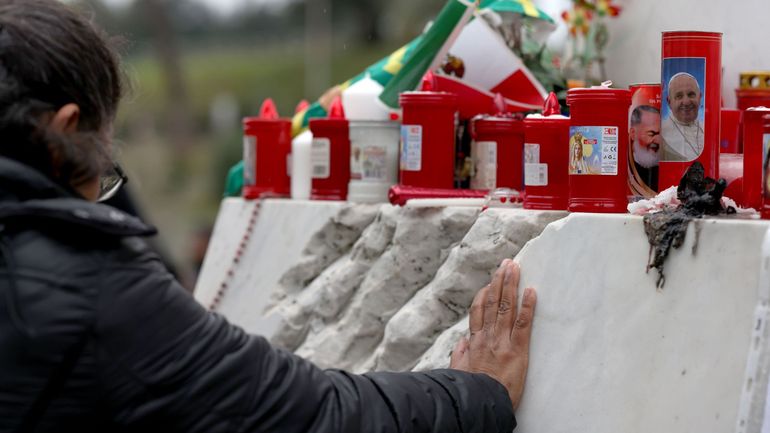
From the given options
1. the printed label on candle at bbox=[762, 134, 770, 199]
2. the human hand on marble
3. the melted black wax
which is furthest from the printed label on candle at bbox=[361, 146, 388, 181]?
the printed label on candle at bbox=[762, 134, 770, 199]

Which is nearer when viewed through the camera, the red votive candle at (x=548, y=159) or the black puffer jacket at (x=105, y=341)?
the black puffer jacket at (x=105, y=341)

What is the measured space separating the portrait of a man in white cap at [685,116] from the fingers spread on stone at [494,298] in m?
0.48

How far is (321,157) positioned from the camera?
4.00 metres

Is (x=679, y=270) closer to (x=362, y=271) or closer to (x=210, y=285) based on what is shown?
(x=362, y=271)

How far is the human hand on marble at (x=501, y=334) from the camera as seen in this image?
2.72 metres

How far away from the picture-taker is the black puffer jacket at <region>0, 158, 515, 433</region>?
6.59ft

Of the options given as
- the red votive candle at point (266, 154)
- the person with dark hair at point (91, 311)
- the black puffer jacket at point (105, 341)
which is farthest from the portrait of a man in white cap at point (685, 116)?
the red votive candle at point (266, 154)

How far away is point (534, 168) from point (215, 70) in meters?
29.0

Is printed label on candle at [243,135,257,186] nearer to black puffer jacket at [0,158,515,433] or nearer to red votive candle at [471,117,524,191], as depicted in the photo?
red votive candle at [471,117,524,191]

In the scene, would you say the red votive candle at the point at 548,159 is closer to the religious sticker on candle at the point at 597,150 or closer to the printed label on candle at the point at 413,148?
the religious sticker on candle at the point at 597,150

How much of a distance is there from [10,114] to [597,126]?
1.29 m

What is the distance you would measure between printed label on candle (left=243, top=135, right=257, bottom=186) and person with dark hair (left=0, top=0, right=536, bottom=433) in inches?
82.6

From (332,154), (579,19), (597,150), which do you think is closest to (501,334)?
(597,150)

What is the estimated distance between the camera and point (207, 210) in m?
22.8
